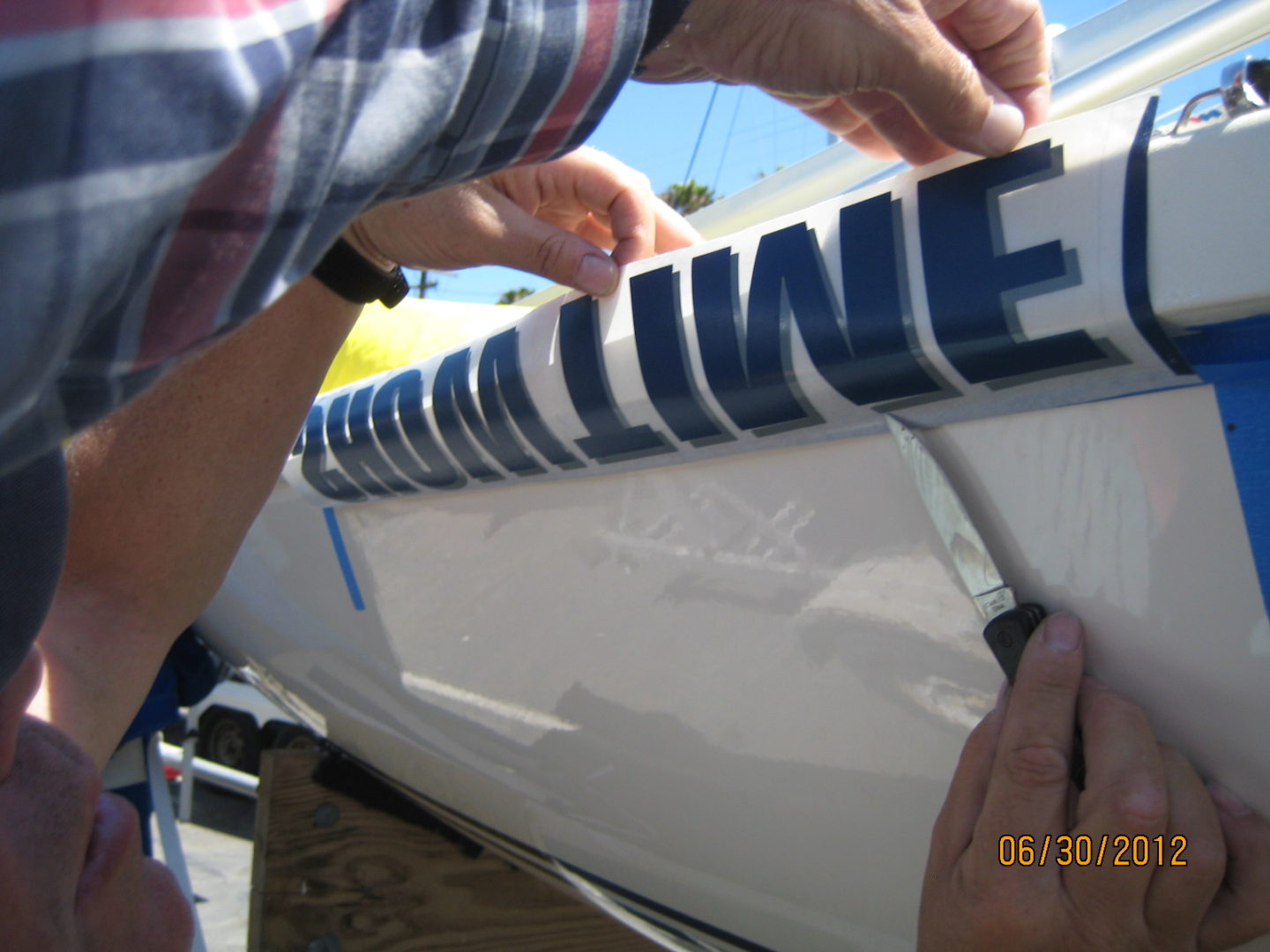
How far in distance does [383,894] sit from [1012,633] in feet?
4.91

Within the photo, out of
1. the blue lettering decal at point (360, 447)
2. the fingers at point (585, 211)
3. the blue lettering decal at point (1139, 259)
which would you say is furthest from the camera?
the blue lettering decal at point (360, 447)

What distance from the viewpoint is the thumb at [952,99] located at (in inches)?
27.0

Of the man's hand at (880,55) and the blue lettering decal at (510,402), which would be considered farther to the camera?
the blue lettering decal at (510,402)

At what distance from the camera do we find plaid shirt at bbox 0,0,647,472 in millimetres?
294

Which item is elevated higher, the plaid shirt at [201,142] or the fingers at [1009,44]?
the fingers at [1009,44]

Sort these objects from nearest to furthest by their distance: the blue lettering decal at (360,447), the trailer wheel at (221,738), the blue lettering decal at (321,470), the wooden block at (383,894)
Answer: the blue lettering decal at (360,447) → the blue lettering decal at (321,470) → the wooden block at (383,894) → the trailer wheel at (221,738)

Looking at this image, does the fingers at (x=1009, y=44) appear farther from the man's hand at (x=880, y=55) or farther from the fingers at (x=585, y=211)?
the fingers at (x=585, y=211)

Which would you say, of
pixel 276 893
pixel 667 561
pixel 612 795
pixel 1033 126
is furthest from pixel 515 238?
pixel 276 893

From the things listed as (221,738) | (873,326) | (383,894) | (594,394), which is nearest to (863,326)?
(873,326)

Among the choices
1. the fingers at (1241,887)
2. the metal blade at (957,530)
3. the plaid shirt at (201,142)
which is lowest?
the fingers at (1241,887)

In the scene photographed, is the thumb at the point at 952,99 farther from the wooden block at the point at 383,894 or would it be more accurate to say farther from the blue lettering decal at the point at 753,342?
the wooden block at the point at 383,894

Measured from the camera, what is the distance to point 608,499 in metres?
1.08

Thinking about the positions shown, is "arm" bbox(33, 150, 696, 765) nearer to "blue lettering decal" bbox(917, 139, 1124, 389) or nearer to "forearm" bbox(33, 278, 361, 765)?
"forearm" bbox(33, 278, 361, 765)
